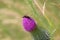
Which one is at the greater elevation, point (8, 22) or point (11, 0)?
point (11, 0)

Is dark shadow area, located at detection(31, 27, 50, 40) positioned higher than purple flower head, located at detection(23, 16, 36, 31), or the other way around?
dark shadow area, located at detection(31, 27, 50, 40)

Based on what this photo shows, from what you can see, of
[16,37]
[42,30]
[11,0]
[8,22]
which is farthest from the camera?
[11,0]

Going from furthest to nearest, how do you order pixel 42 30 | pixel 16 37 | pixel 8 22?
1. pixel 8 22
2. pixel 16 37
3. pixel 42 30

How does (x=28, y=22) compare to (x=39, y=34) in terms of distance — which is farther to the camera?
(x=39, y=34)

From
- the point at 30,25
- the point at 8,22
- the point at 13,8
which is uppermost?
the point at 13,8

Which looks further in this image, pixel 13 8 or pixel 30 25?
pixel 13 8

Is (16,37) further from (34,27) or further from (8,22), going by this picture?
(34,27)

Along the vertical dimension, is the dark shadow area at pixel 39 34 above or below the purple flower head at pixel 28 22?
above

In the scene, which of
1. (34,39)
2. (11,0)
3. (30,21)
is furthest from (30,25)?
(11,0)
